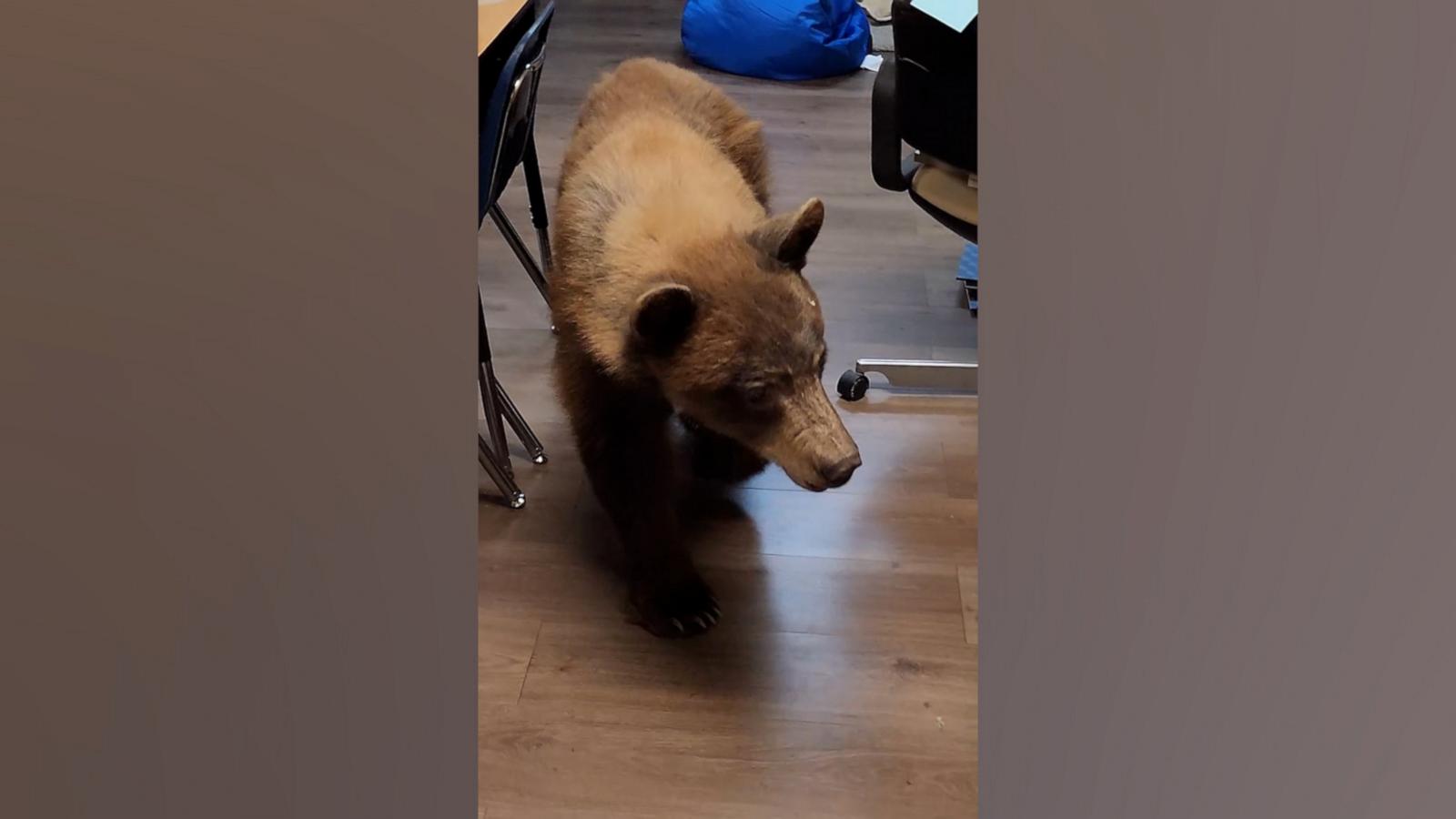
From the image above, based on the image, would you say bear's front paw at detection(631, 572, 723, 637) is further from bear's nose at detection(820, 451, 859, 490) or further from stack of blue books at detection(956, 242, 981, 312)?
stack of blue books at detection(956, 242, 981, 312)

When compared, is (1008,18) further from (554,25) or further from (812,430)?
(554,25)

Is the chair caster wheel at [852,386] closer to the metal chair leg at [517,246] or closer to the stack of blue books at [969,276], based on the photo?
the stack of blue books at [969,276]

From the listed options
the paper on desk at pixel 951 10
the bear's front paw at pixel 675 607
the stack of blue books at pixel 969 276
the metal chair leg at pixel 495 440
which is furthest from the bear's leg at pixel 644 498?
the stack of blue books at pixel 969 276

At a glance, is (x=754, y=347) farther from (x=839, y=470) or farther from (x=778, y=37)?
(x=778, y=37)

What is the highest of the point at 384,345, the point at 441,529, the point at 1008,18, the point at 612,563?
the point at 1008,18

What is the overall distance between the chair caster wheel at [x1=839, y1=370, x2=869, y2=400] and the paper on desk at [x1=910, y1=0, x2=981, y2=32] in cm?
81

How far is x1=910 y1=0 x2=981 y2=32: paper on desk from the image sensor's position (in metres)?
1.90

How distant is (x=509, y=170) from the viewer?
6.68ft

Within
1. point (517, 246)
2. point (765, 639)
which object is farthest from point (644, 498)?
point (517, 246)

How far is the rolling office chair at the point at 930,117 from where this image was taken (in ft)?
6.36

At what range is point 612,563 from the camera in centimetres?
206

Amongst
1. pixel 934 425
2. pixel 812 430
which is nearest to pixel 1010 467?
pixel 812 430

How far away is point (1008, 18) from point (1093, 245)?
0.42 feet

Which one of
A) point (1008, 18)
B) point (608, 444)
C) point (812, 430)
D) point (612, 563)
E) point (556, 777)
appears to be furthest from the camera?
point (612, 563)
